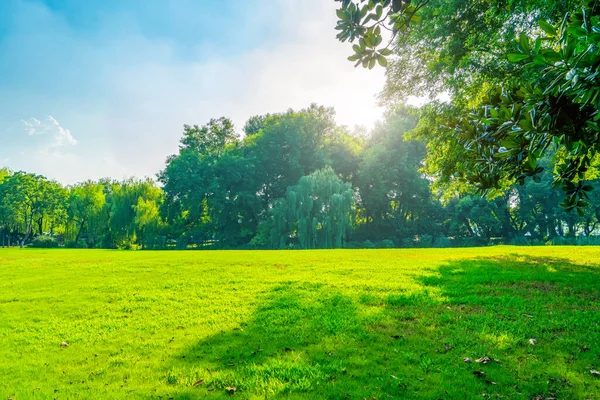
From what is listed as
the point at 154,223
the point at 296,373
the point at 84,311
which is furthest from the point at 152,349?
the point at 154,223

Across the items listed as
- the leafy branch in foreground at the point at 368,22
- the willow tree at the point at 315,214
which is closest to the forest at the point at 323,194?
the willow tree at the point at 315,214

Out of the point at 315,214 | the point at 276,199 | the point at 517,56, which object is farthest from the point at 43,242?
the point at 517,56

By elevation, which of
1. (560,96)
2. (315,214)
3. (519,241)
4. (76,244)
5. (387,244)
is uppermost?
(315,214)

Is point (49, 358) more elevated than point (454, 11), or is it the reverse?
point (454, 11)

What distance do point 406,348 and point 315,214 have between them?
28.9 meters

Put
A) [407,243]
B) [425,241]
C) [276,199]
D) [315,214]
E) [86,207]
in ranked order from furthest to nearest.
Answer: [86,207], [407,243], [425,241], [276,199], [315,214]

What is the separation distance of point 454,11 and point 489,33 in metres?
Answer: 1.55

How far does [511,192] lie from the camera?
45094 mm

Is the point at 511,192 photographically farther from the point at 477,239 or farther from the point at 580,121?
the point at 580,121

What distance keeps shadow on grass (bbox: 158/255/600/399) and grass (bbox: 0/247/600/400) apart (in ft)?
0.07

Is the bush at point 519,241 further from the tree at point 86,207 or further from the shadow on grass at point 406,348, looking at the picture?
the tree at point 86,207

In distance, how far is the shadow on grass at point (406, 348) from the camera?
3553mm

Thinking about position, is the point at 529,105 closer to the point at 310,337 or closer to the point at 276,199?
the point at 310,337

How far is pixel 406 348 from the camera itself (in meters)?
4.56
